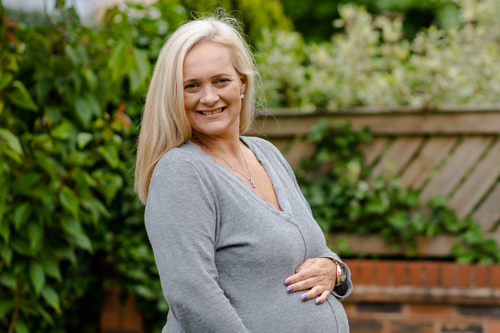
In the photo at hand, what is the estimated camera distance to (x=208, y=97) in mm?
1481

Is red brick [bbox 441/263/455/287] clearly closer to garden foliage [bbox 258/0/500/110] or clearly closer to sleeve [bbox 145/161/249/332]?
garden foliage [bbox 258/0/500/110]

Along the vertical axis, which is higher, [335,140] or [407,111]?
[407,111]

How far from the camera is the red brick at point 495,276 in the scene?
308cm

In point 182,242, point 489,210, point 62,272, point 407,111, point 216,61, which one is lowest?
point 62,272

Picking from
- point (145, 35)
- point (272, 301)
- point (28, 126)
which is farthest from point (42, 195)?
point (145, 35)

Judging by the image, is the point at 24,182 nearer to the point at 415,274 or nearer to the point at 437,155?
the point at 415,274

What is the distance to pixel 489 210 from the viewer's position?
329 cm

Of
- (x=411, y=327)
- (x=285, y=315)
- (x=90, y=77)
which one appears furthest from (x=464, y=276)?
(x=90, y=77)

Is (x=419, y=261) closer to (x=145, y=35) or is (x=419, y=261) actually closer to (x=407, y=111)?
(x=407, y=111)

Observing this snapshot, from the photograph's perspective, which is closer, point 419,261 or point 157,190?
point 157,190

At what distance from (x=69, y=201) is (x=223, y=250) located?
44.0 inches

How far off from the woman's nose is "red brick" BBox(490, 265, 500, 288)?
238 cm

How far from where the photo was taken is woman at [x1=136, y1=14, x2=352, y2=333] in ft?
4.22

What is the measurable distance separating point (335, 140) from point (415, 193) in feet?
2.05
